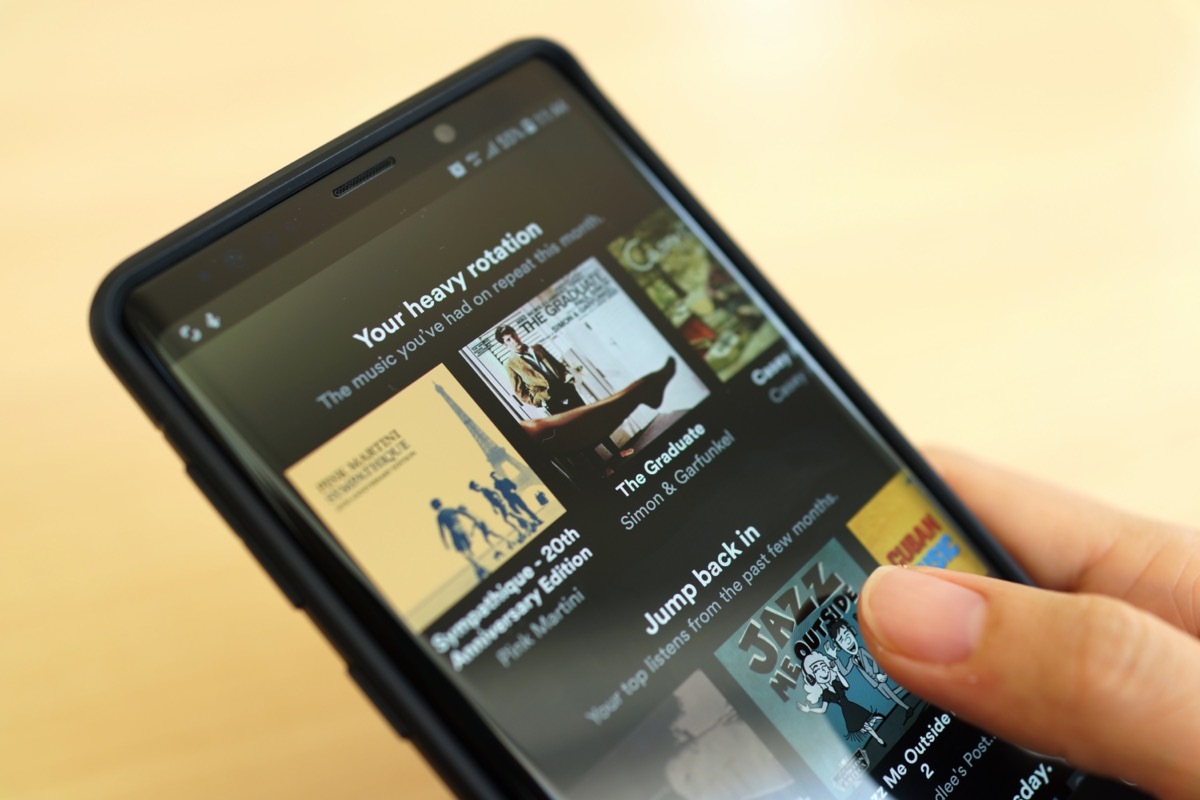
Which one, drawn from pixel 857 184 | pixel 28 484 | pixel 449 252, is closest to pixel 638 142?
pixel 449 252

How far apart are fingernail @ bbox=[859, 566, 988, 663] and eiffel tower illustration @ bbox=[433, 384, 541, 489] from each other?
0.44 ft

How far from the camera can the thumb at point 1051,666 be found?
1.02ft

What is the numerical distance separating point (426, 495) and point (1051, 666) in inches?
8.6

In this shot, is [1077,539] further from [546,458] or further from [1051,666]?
[546,458]

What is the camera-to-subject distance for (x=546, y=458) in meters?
0.36

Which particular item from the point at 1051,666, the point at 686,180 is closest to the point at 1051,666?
the point at 1051,666

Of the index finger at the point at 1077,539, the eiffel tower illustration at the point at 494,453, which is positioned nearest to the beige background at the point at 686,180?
the index finger at the point at 1077,539

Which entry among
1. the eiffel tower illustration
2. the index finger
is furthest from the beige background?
the eiffel tower illustration

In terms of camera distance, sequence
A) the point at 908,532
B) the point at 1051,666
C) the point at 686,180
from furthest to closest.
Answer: the point at 686,180 < the point at 908,532 < the point at 1051,666

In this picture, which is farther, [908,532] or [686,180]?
[686,180]

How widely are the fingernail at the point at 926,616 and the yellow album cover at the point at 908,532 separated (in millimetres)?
60

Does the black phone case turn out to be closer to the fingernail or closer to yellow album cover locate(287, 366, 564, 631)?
yellow album cover locate(287, 366, 564, 631)

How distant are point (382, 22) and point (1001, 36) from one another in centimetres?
41

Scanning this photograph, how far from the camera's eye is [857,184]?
0.60m
